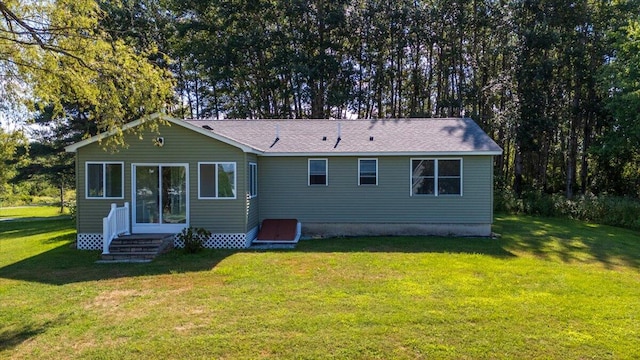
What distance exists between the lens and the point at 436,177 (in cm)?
1220

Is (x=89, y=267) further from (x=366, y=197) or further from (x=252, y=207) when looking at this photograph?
(x=366, y=197)

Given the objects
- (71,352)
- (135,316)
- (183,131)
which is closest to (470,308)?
(135,316)

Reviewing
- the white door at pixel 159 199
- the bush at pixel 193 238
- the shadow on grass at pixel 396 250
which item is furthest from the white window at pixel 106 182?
the bush at pixel 193 238

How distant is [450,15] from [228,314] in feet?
76.3

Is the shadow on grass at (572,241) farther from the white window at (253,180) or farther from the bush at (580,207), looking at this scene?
the white window at (253,180)

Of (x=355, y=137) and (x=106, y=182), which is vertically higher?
(x=355, y=137)

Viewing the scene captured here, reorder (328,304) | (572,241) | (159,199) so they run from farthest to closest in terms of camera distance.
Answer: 1. (572,241)
2. (159,199)
3. (328,304)

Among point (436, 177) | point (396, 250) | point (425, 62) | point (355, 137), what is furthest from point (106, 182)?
point (425, 62)

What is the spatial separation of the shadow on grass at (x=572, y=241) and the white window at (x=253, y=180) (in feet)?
23.9

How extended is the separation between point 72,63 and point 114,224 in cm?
501

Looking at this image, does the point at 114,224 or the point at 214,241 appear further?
the point at 214,241

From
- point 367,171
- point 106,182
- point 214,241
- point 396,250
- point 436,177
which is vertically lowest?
point 396,250

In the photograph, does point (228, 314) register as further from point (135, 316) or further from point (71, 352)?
point (71, 352)

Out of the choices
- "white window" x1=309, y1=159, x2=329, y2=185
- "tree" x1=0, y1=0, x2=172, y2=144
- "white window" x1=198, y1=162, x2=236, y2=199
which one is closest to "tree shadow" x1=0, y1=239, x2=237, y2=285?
"white window" x1=198, y1=162, x2=236, y2=199
